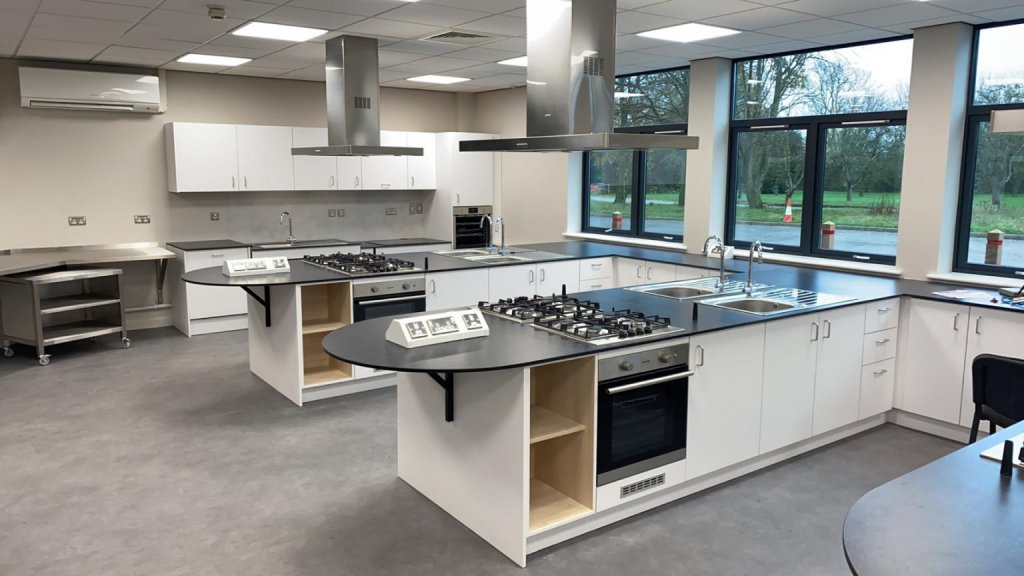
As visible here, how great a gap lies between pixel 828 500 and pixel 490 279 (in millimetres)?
3001

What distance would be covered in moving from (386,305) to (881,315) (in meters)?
3.26

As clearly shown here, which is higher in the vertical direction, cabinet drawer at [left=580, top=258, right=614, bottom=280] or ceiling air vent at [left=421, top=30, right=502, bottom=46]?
ceiling air vent at [left=421, top=30, right=502, bottom=46]

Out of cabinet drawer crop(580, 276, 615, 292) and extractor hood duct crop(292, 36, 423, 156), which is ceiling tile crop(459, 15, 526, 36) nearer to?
extractor hood duct crop(292, 36, 423, 156)

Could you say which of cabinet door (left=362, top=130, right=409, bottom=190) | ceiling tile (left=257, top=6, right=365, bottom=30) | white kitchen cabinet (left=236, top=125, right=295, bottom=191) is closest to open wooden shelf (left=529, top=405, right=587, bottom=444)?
ceiling tile (left=257, top=6, right=365, bottom=30)

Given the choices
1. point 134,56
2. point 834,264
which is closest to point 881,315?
point 834,264

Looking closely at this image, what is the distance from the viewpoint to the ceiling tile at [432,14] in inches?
179

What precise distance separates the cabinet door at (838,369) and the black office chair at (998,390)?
1.06m

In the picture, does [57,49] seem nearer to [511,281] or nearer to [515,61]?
[515,61]

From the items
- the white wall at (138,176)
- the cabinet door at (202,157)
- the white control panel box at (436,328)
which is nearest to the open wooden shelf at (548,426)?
the white control panel box at (436,328)

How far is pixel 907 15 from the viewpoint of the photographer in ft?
15.1

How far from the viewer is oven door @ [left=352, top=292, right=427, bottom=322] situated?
4.97 meters

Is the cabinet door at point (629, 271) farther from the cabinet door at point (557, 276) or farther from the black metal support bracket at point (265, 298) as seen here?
the black metal support bracket at point (265, 298)

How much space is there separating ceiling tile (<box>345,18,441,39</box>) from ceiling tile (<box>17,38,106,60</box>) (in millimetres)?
2292

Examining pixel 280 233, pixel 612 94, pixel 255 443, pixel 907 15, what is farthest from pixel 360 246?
pixel 907 15
